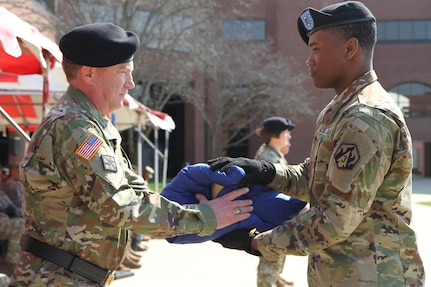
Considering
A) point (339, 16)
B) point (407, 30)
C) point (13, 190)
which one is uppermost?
point (339, 16)

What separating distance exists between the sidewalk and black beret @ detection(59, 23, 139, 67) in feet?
17.6

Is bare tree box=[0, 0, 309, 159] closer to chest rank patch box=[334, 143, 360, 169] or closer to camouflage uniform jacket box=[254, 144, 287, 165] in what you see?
camouflage uniform jacket box=[254, 144, 287, 165]

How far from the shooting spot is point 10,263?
24.5 ft

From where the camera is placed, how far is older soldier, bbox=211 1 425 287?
2332mm

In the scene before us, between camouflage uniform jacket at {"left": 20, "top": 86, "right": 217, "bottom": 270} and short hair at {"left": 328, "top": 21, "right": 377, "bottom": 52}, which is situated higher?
short hair at {"left": 328, "top": 21, "right": 377, "bottom": 52}

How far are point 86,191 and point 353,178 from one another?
105cm

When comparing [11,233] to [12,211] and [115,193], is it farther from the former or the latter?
[115,193]

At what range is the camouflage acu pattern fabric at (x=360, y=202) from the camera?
→ 91.5 inches

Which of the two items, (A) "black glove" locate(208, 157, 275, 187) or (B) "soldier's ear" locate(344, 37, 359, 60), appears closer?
(B) "soldier's ear" locate(344, 37, 359, 60)

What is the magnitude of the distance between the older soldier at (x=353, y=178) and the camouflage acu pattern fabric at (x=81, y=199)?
1.68 feet

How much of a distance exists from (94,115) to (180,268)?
21.4 ft

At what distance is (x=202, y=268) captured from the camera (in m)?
8.91

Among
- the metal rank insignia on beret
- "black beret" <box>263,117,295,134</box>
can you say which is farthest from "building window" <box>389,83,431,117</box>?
the metal rank insignia on beret

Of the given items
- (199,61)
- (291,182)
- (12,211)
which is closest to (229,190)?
(291,182)
